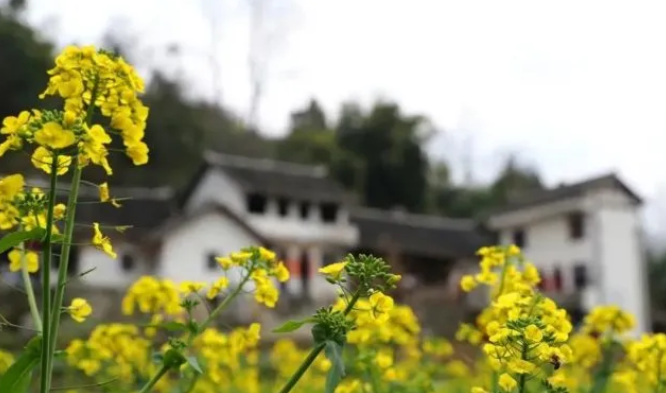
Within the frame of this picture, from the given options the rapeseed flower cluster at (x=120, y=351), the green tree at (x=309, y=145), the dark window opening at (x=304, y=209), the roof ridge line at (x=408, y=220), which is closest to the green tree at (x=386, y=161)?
the green tree at (x=309, y=145)

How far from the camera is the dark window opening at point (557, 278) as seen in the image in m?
24.4

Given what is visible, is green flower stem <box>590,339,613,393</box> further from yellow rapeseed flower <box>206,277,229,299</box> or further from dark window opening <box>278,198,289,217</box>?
dark window opening <box>278,198,289,217</box>

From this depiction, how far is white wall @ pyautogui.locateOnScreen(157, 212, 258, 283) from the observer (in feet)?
69.4

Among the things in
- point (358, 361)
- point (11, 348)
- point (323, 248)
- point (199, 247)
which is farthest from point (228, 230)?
point (358, 361)

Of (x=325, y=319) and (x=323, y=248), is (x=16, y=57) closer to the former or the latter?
(x=323, y=248)

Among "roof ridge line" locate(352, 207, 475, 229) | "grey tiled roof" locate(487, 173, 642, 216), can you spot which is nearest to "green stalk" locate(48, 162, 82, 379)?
"grey tiled roof" locate(487, 173, 642, 216)

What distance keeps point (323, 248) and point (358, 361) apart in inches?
849

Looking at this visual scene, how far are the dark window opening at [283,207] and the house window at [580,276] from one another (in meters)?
8.02

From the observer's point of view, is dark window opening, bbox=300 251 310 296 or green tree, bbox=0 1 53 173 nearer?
dark window opening, bbox=300 251 310 296

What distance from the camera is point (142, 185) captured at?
3062 centimetres

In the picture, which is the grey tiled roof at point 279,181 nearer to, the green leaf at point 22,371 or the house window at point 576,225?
the house window at point 576,225

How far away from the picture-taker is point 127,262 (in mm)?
22047

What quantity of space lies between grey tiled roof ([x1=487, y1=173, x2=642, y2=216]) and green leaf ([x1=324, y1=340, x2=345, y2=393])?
2312cm

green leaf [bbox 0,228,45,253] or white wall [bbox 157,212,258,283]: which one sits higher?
white wall [bbox 157,212,258,283]
